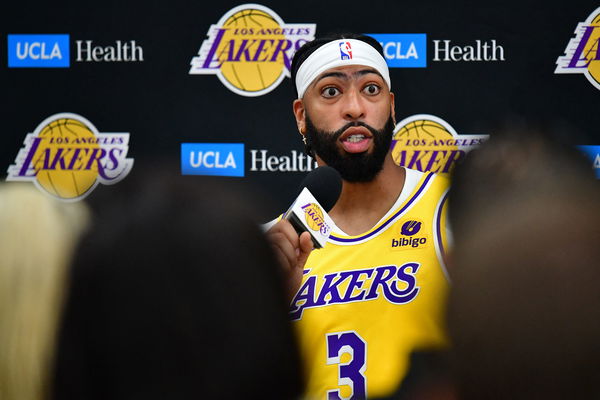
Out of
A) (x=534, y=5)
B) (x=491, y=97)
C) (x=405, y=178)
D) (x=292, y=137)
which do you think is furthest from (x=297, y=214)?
(x=534, y=5)

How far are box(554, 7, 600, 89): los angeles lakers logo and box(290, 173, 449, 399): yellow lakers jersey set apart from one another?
137cm

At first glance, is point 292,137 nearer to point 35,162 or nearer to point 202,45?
point 202,45

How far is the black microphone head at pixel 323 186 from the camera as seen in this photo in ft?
4.44

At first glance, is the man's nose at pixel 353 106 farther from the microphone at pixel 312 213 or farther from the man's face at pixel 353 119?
the microphone at pixel 312 213

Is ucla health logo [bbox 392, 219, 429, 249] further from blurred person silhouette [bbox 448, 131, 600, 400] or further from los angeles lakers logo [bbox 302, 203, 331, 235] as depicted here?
blurred person silhouette [bbox 448, 131, 600, 400]

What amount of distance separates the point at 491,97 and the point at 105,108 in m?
1.65

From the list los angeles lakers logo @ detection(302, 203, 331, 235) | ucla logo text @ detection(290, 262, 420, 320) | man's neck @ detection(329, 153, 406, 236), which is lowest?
ucla logo text @ detection(290, 262, 420, 320)

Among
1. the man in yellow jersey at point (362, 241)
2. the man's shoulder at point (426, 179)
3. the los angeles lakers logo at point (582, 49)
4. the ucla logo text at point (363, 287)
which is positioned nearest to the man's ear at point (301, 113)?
the man in yellow jersey at point (362, 241)

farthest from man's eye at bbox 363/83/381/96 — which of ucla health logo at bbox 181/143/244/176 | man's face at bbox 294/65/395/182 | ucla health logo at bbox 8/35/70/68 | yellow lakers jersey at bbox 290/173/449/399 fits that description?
ucla health logo at bbox 8/35/70/68

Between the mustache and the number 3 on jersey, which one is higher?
the mustache

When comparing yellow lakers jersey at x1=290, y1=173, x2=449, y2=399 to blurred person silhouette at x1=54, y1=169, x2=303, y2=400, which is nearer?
blurred person silhouette at x1=54, y1=169, x2=303, y2=400

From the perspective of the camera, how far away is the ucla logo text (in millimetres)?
1585

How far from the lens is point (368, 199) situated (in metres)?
1.80

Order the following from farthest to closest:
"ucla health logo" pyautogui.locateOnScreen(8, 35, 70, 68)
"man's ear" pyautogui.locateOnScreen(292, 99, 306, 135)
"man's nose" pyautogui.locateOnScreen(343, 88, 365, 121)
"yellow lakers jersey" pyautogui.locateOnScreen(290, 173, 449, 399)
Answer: "ucla health logo" pyautogui.locateOnScreen(8, 35, 70, 68) → "man's ear" pyautogui.locateOnScreen(292, 99, 306, 135) → "man's nose" pyautogui.locateOnScreen(343, 88, 365, 121) → "yellow lakers jersey" pyautogui.locateOnScreen(290, 173, 449, 399)
